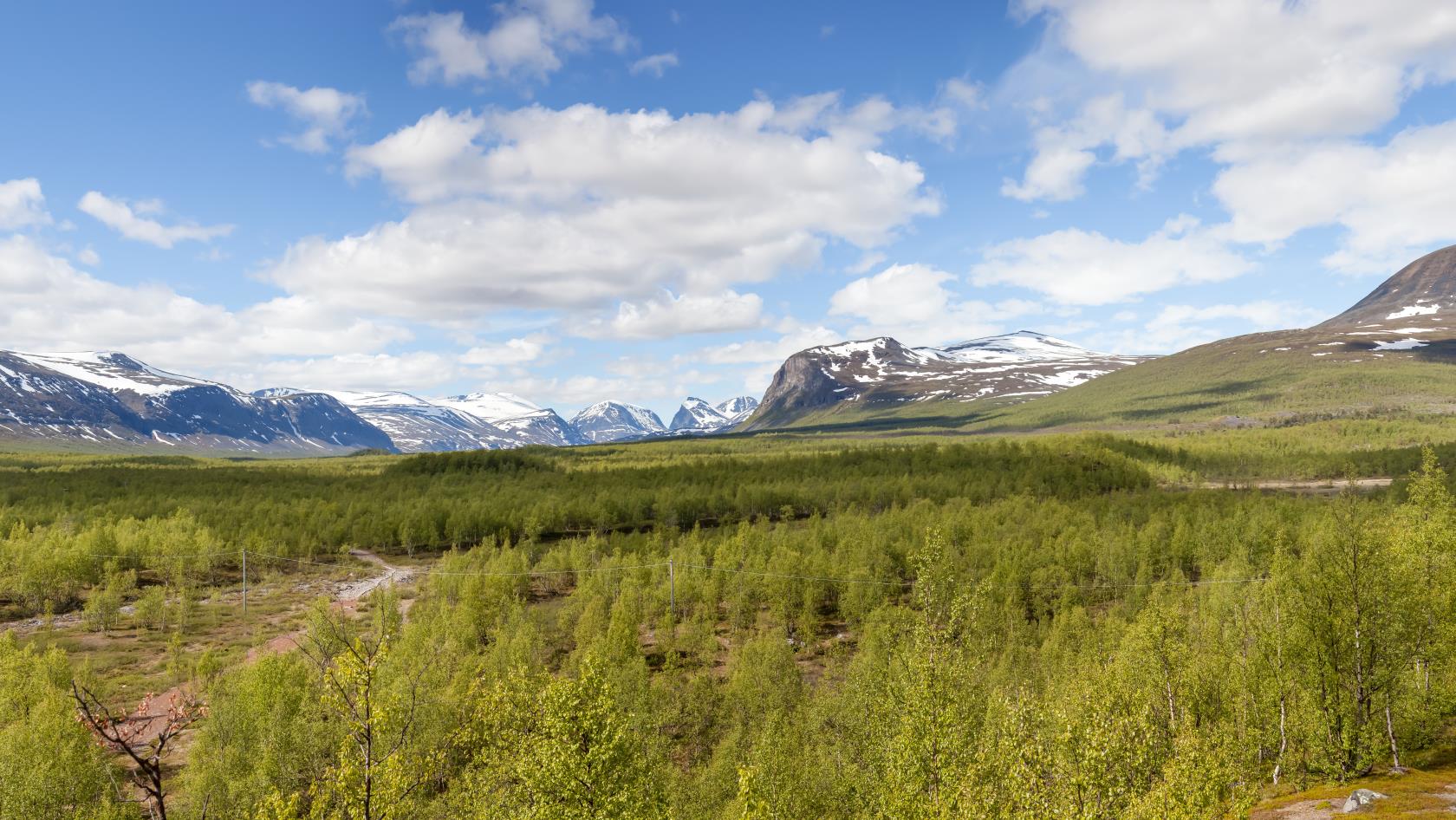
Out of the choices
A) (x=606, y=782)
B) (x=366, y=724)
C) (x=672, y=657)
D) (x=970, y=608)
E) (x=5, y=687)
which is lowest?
(x=672, y=657)

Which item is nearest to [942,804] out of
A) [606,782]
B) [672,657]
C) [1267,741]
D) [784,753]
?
[606,782]

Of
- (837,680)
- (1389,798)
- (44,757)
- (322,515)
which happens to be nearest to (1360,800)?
(1389,798)

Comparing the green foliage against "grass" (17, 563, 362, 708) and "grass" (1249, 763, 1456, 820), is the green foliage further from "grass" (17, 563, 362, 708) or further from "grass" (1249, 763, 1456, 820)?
"grass" (1249, 763, 1456, 820)

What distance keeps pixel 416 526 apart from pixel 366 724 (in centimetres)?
15405

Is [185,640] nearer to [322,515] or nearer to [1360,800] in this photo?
[322,515]

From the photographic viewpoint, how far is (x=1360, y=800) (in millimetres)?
39281

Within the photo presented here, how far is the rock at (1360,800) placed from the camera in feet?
127

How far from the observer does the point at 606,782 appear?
3172 centimetres

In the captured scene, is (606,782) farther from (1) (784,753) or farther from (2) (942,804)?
(1) (784,753)

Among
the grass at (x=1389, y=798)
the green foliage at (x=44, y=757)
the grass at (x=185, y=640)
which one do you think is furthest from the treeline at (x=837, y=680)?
the grass at (x=185, y=640)

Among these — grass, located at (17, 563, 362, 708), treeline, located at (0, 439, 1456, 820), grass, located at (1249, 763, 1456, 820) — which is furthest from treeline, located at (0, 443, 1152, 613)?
grass, located at (1249, 763, 1456, 820)

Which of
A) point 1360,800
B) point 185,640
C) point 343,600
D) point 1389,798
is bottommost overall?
point 185,640

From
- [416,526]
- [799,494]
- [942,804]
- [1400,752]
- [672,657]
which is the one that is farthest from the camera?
[799,494]

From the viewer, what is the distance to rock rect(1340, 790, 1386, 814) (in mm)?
38781
